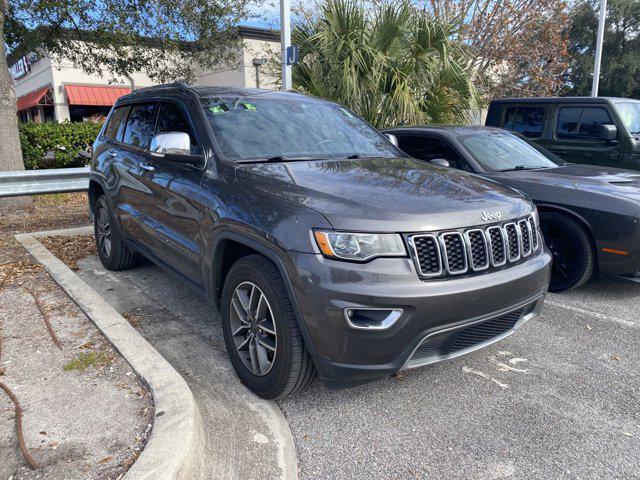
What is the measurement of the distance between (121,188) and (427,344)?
10.7ft

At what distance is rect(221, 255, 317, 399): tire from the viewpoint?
8.42 ft

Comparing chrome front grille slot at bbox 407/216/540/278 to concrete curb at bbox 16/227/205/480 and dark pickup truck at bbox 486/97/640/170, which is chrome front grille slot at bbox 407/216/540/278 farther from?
dark pickup truck at bbox 486/97/640/170

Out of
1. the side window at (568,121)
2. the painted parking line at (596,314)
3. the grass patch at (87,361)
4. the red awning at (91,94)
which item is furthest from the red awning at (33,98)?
the painted parking line at (596,314)

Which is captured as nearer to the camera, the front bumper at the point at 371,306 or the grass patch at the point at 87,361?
Answer: the front bumper at the point at 371,306

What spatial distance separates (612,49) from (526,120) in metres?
25.7

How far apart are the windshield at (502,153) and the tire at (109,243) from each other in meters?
3.63

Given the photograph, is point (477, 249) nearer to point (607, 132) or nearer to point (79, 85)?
point (607, 132)

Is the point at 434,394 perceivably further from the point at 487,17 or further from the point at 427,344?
the point at 487,17

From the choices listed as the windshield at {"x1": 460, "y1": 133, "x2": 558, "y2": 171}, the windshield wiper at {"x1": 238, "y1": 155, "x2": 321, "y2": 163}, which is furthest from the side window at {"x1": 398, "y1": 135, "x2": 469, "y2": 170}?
the windshield wiper at {"x1": 238, "y1": 155, "x2": 321, "y2": 163}

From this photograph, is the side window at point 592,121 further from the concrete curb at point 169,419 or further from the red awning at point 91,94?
the red awning at point 91,94

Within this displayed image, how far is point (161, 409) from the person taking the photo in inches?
98.3

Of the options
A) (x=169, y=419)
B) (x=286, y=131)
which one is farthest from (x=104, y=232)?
(x=169, y=419)

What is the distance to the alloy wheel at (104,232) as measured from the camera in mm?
5198

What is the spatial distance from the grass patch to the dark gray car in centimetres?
317
